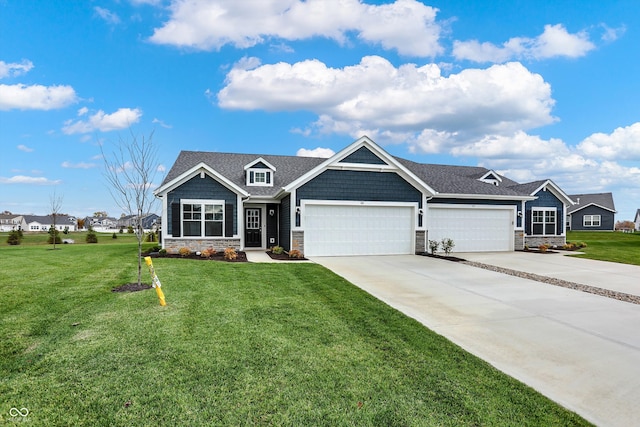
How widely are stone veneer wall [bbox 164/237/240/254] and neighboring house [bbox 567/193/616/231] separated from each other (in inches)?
1875

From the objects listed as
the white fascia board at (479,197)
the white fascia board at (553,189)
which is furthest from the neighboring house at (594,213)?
the white fascia board at (479,197)

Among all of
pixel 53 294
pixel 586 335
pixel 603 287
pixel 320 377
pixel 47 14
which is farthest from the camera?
pixel 47 14

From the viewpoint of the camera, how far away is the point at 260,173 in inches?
758

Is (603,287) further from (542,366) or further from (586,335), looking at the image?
(542,366)

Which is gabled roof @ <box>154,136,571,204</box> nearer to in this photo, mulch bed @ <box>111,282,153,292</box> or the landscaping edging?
the landscaping edging

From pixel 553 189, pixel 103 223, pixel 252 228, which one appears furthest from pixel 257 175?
pixel 103 223

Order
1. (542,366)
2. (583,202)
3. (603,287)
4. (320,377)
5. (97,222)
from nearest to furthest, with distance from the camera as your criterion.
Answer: (320,377) < (542,366) < (603,287) < (583,202) < (97,222)

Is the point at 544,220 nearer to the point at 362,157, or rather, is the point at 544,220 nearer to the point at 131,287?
the point at 362,157

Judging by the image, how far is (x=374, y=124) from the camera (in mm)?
21547

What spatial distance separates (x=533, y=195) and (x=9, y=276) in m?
23.9

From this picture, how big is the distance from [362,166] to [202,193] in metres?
7.55

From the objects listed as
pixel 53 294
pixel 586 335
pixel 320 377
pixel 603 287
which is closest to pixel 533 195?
pixel 603 287

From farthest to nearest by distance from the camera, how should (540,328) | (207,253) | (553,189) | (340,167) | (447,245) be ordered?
(553,189)
(447,245)
(340,167)
(207,253)
(540,328)

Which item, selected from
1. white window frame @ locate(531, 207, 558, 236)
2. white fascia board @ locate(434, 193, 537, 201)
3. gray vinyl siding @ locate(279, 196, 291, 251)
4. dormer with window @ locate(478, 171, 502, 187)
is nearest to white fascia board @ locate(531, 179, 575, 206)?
white window frame @ locate(531, 207, 558, 236)
